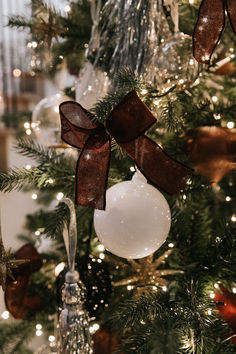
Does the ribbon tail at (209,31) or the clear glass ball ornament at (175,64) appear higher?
the ribbon tail at (209,31)

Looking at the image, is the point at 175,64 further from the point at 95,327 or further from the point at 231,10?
the point at 95,327

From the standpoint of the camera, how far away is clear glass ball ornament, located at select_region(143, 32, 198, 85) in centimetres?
54

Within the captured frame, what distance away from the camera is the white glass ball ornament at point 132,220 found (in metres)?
0.44

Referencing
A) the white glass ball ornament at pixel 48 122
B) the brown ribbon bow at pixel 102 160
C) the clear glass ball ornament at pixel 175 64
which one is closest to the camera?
the brown ribbon bow at pixel 102 160

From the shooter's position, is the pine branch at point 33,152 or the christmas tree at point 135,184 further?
the pine branch at point 33,152

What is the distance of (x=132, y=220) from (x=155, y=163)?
7 cm

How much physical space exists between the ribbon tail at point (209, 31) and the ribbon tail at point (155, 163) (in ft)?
0.45

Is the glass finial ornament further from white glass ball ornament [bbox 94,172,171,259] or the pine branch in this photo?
the pine branch

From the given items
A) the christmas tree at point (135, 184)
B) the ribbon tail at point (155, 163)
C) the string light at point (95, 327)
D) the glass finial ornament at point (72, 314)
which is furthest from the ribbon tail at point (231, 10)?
the string light at point (95, 327)

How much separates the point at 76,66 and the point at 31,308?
55cm

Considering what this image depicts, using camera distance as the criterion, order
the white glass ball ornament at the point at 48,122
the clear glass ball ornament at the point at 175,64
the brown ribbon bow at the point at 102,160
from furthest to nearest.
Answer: the white glass ball ornament at the point at 48,122 < the clear glass ball ornament at the point at 175,64 < the brown ribbon bow at the point at 102,160

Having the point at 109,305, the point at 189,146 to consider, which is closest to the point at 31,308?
the point at 109,305

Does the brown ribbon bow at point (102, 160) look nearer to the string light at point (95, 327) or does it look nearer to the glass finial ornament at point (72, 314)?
the glass finial ornament at point (72, 314)

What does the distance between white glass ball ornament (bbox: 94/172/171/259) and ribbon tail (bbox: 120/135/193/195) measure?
0.09 ft
